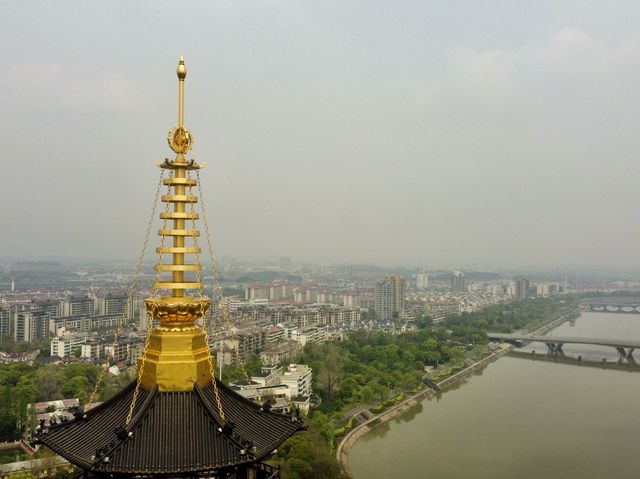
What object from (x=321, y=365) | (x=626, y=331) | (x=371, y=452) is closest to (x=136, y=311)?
(x=321, y=365)

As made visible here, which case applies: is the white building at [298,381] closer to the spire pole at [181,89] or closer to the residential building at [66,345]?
the residential building at [66,345]

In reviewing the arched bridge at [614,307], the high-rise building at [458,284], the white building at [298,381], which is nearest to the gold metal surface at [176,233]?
the white building at [298,381]

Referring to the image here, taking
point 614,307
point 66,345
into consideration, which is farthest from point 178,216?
point 614,307

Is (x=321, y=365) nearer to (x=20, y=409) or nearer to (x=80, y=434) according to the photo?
(x=20, y=409)

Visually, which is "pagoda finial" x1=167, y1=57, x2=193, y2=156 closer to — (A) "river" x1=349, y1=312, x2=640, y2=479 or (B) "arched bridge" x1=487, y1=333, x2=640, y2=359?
(A) "river" x1=349, y1=312, x2=640, y2=479

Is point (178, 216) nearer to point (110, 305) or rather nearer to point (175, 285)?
point (175, 285)

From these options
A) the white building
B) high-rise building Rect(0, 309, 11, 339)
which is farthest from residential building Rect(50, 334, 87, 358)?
the white building

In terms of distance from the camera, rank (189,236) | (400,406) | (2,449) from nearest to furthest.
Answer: (189,236) → (2,449) → (400,406)
